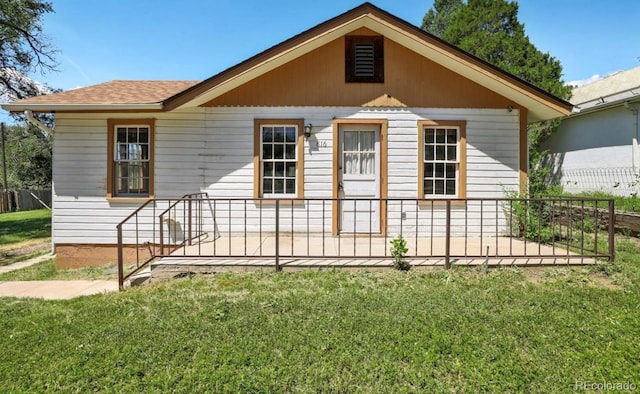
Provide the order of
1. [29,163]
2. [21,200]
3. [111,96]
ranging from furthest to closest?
[29,163] → [21,200] → [111,96]

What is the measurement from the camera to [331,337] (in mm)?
3289

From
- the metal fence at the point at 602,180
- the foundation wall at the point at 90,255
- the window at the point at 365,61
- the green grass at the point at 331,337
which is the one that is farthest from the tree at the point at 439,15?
the green grass at the point at 331,337

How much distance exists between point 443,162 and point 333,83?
2.85 metres

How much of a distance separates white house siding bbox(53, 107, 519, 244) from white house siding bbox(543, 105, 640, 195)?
603 centimetres

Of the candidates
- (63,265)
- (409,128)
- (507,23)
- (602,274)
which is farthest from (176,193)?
(507,23)

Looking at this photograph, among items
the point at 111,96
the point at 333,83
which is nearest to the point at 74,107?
the point at 111,96

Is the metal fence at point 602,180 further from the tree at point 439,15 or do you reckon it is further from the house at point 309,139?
the tree at point 439,15

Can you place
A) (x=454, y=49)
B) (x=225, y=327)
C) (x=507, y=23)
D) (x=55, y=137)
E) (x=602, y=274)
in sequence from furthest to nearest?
1. (x=507, y=23)
2. (x=55, y=137)
3. (x=454, y=49)
4. (x=602, y=274)
5. (x=225, y=327)

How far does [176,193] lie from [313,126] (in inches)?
126

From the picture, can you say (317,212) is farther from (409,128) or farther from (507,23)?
(507,23)

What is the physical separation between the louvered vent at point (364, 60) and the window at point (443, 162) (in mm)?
1683

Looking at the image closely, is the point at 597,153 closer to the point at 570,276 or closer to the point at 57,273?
the point at 570,276

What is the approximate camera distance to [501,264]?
198 inches

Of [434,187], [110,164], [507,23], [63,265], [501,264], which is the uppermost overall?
[507,23]
